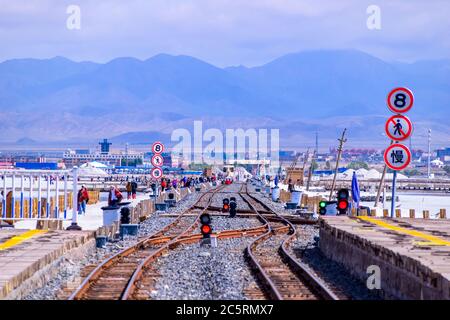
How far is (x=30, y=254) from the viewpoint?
16.9m

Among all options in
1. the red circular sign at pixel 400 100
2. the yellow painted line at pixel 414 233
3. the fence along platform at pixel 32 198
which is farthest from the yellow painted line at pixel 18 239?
the red circular sign at pixel 400 100

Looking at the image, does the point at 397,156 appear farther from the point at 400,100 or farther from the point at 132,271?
the point at 132,271

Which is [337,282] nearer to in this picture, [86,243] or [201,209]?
[86,243]

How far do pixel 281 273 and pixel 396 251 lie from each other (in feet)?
10.4

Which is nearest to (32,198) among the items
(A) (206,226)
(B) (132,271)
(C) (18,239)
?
(A) (206,226)

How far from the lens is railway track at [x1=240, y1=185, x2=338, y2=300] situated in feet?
48.8

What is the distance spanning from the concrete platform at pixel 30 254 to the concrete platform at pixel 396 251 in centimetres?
504

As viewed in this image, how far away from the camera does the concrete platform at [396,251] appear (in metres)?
13.2

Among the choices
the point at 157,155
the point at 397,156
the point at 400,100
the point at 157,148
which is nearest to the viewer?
the point at 397,156

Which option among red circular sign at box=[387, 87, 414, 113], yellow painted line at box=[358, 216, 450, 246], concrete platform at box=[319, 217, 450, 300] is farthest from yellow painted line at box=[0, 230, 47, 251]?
red circular sign at box=[387, 87, 414, 113]

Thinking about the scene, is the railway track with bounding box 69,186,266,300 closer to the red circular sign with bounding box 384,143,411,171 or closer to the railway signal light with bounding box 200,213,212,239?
the railway signal light with bounding box 200,213,212,239

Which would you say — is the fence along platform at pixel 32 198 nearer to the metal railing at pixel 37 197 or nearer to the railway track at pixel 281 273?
the metal railing at pixel 37 197

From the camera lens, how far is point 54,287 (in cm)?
1567

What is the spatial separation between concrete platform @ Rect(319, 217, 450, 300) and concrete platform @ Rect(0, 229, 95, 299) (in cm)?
504
